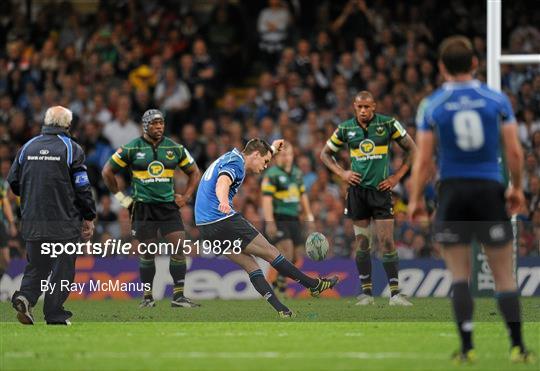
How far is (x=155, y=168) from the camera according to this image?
646 inches

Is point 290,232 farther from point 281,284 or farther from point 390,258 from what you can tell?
point 390,258

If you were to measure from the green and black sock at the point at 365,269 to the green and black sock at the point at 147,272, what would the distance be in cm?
252

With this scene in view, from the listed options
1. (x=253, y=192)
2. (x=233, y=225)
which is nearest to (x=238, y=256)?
(x=233, y=225)

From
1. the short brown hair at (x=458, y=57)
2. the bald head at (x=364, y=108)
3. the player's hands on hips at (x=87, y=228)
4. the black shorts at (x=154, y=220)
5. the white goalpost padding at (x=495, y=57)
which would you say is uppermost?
the short brown hair at (x=458, y=57)

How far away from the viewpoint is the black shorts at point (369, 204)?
1630cm

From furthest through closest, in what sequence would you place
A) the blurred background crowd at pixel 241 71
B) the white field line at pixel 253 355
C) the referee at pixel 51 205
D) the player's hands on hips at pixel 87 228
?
the blurred background crowd at pixel 241 71
the player's hands on hips at pixel 87 228
the referee at pixel 51 205
the white field line at pixel 253 355

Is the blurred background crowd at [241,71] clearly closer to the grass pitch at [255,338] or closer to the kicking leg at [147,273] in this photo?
the kicking leg at [147,273]

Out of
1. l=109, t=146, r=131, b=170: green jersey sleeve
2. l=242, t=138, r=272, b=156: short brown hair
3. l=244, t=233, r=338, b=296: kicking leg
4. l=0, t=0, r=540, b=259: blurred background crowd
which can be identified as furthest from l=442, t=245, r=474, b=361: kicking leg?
l=0, t=0, r=540, b=259: blurred background crowd

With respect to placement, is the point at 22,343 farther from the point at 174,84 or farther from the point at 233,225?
the point at 174,84

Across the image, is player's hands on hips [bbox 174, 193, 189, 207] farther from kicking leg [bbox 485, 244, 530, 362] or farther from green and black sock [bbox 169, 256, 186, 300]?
kicking leg [bbox 485, 244, 530, 362]

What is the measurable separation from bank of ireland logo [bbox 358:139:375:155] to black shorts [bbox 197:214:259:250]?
2.27 metres

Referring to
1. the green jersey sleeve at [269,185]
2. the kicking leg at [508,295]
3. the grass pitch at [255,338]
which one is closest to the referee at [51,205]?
the grass pitch at [255,338]

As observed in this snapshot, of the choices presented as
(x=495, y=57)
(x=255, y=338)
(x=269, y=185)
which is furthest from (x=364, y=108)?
(x=255, y=338)

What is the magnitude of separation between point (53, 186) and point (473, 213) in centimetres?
538
